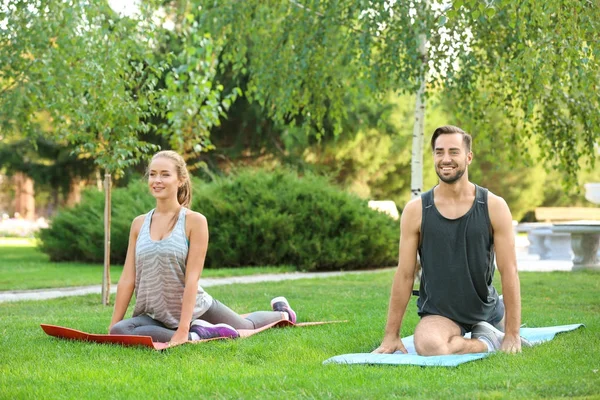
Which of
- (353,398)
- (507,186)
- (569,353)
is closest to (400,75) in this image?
(569,353)

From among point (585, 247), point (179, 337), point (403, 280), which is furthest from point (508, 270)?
point (585, 247)

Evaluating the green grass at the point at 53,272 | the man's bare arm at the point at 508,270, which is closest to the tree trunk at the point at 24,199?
the green grass at the point at 53,272

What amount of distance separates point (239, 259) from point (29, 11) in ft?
18.2

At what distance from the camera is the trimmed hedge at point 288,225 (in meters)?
15.7

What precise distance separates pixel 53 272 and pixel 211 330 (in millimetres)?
9348

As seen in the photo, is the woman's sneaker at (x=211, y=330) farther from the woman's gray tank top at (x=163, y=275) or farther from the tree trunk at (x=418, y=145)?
the tree trunk at (x=418, y=145)

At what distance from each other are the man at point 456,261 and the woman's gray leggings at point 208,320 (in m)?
1.33

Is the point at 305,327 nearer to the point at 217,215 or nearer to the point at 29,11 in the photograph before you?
the point at 29,11

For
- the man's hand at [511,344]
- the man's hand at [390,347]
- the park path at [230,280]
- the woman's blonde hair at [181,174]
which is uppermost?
the woman's blonde hair at [181,174]

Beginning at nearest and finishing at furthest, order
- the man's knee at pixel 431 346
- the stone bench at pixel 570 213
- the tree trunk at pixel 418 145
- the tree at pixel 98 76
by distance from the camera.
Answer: the man's knee at pixel 431 346 → the tree at pixel 98 76 → the tree trunk at pixel 418 145 → the stone bench at pixel 570 213

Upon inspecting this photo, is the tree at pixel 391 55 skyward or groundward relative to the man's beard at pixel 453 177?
skyward

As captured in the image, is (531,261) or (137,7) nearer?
(137,7)

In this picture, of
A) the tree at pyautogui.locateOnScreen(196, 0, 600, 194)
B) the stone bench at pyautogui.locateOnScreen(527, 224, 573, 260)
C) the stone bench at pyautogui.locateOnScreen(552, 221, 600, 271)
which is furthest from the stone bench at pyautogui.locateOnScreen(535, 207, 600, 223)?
the tree at pyautogui.locateOnScreen(196, 0, 600, 194)

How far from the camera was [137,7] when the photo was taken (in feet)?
37.2
